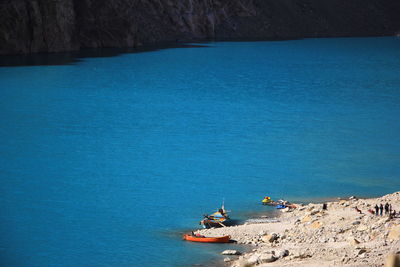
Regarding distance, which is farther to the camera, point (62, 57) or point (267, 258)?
point (62, 57)

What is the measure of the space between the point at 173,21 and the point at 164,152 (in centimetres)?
8915

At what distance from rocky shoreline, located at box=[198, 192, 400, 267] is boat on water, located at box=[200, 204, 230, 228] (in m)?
0.45

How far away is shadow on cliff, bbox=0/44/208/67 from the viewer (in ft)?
268

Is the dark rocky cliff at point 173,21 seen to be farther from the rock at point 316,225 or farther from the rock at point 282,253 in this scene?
the rock at point 282,253

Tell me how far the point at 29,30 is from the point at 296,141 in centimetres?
6060

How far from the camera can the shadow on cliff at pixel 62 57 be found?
81.8 meters

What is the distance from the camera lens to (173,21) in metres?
125

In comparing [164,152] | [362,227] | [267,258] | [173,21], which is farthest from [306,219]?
[173,21]

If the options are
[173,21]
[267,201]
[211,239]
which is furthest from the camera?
[173,21]

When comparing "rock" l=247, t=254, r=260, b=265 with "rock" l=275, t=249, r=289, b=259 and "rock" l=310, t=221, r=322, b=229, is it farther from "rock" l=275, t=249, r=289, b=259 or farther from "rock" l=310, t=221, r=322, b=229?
"rock" l=310, t=221, r=322, b=229

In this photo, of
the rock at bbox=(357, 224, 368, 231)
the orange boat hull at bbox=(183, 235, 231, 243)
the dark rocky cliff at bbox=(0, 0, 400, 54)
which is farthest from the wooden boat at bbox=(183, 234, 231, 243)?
the dark rocky cliff at bbox=(0, 0, 400, 54)

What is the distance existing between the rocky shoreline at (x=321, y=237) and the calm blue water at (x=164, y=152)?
5.49ft

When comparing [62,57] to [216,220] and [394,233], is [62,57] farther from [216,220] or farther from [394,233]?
[394,233]

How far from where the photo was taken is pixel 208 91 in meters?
63.8
